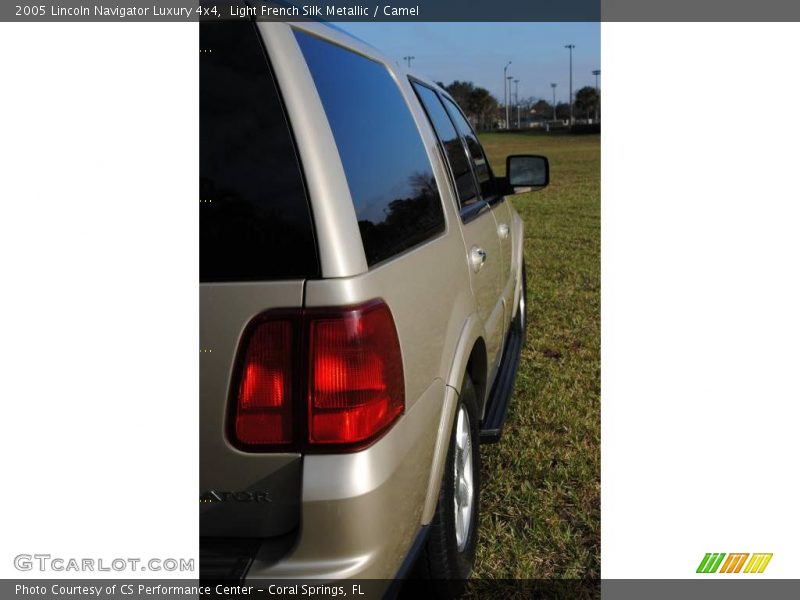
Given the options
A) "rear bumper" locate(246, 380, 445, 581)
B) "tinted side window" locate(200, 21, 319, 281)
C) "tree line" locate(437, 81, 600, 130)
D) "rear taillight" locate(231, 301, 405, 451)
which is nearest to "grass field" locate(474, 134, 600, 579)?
"rear bumper" locate(246, 380, 445, 581)

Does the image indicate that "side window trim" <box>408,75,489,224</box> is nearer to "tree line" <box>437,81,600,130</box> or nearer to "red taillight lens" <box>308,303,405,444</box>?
"red taillight lens" <box>308,303,405,444</box>

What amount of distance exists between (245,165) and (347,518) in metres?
0.83

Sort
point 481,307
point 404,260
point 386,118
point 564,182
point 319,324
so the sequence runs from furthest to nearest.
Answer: point 564,182
point 481,307
point 386,118
point 404,260
point 319,324

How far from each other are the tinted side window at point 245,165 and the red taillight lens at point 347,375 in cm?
17

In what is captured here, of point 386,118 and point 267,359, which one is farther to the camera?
point 386,118

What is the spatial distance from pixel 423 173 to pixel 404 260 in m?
0.75

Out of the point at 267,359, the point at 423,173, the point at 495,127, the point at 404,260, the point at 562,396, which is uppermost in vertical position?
the point at 495,127

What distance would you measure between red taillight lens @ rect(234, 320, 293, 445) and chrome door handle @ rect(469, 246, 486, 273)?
57.3 inches

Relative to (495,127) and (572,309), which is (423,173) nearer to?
(572,309)

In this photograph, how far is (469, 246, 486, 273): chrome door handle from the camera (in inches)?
125

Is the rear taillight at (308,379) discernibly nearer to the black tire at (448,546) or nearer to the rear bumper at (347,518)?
the rear bumper at (347,518)

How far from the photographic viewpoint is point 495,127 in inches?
3794

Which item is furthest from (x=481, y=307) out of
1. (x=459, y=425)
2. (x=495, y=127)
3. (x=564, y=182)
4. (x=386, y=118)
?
(x=495, y=127)

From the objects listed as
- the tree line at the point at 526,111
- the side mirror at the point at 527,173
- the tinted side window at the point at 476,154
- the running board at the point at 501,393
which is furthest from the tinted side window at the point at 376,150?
the tree line at the point at 526,111
